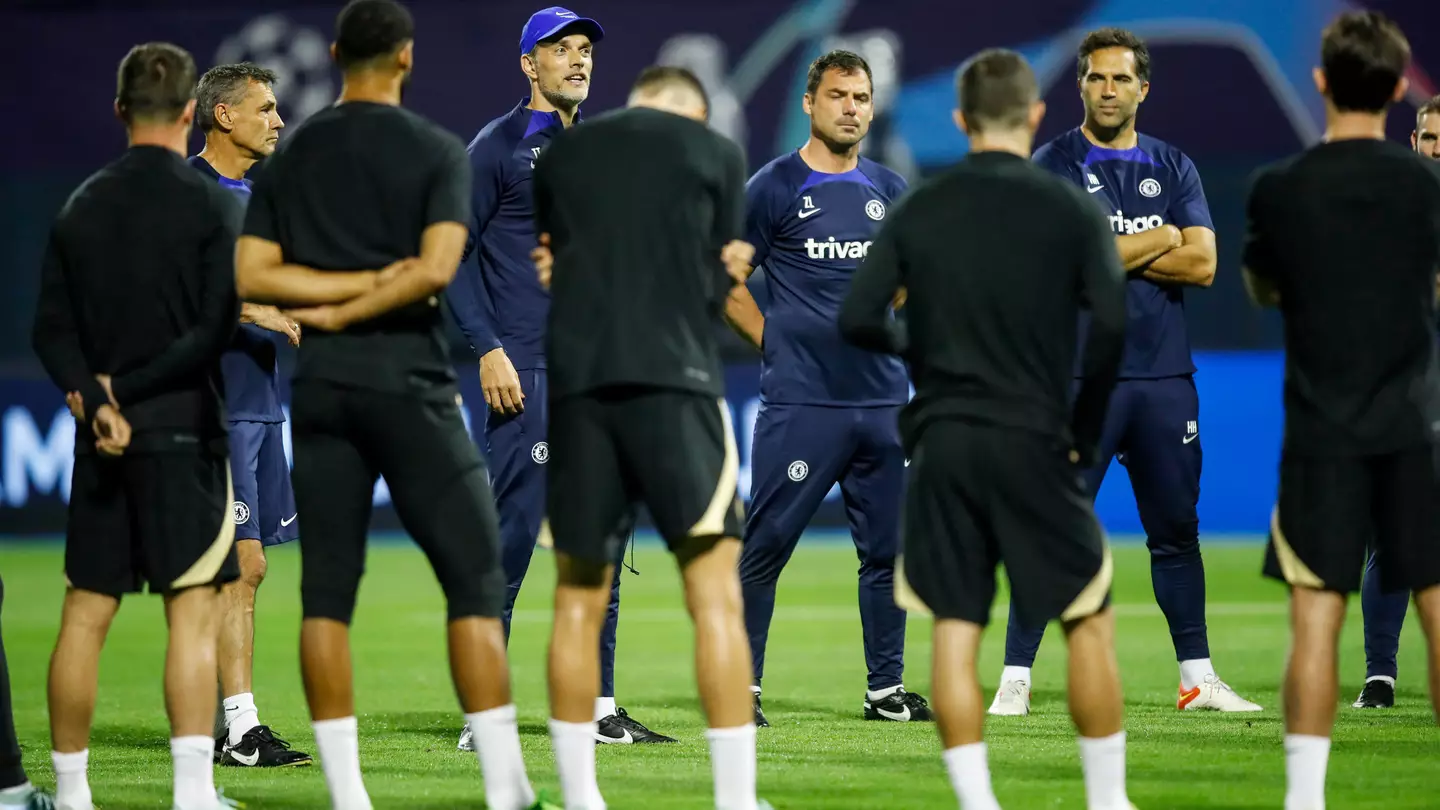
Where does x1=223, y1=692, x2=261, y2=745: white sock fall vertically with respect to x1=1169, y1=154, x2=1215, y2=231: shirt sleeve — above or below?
below

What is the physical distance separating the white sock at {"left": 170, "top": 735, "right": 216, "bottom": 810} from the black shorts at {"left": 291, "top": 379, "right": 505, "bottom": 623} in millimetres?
486

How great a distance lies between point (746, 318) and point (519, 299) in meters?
0.90

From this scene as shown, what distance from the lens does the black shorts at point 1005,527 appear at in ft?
14.9

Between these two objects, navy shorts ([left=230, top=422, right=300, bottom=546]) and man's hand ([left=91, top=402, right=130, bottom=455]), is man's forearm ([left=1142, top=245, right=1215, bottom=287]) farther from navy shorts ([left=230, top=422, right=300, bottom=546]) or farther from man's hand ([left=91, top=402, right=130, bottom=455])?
man's hand ([left=91, top=402, right=130, bottom=455])

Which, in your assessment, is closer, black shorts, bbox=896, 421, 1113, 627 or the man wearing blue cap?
black shorts, bbox=896, 421, 1113, 627

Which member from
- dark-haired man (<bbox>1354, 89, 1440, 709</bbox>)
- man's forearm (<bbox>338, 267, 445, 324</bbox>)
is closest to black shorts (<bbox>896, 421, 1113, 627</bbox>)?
man's forearm (<bbox>338, 267, 445, 324</bbox>)

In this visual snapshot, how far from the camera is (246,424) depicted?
21.5 feet

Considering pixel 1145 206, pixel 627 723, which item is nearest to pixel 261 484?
pixel 627 723

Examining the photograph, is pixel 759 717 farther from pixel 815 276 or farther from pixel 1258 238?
pixel 1258 238

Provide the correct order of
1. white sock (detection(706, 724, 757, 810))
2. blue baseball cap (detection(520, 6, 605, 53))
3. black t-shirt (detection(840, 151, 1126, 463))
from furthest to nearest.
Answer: blue baseball cap (detection(520, 6, 605, 53)) → white sock (detection(706, 724, 757, 810)) → black t-shirt (detection(840, 151, 1126, 463))

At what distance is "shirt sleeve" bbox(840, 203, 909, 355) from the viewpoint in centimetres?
466

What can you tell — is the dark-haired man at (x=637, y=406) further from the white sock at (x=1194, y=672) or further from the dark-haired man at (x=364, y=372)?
the white sock at (x=1194, y=672)

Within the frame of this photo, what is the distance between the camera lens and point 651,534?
53.1ft

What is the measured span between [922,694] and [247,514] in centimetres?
293
